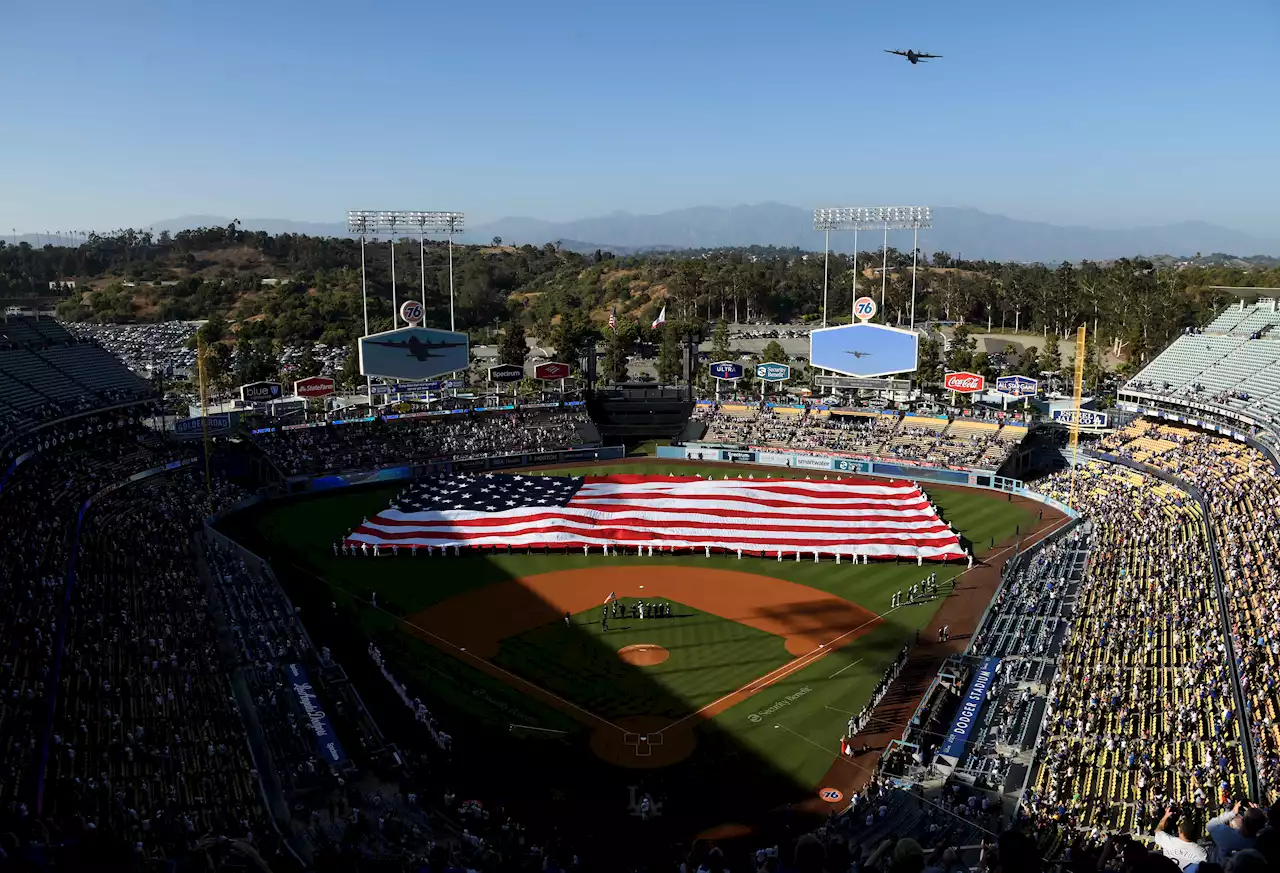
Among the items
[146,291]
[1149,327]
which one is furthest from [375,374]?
[146,291]

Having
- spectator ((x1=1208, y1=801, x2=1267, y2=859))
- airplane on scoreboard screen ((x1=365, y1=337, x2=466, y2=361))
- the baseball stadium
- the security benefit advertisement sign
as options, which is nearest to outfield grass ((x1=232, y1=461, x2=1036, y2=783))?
the baseball stadium

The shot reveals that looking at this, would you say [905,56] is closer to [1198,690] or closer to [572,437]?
[1198,690]

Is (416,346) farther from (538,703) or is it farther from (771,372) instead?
(538,703)

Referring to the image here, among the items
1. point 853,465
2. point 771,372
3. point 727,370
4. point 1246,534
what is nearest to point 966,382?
point 853,465

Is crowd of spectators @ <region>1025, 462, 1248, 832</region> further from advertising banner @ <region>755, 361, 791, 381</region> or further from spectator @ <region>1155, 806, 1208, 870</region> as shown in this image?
advertising banner @ <region>755, 361, 791, 381</region>

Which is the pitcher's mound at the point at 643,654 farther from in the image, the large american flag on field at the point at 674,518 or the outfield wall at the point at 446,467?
the outfield wall at the point at 446,467

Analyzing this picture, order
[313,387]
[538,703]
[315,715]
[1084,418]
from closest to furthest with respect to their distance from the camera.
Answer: [315,715] < [538,703] < [1084,418] < [313,387]
